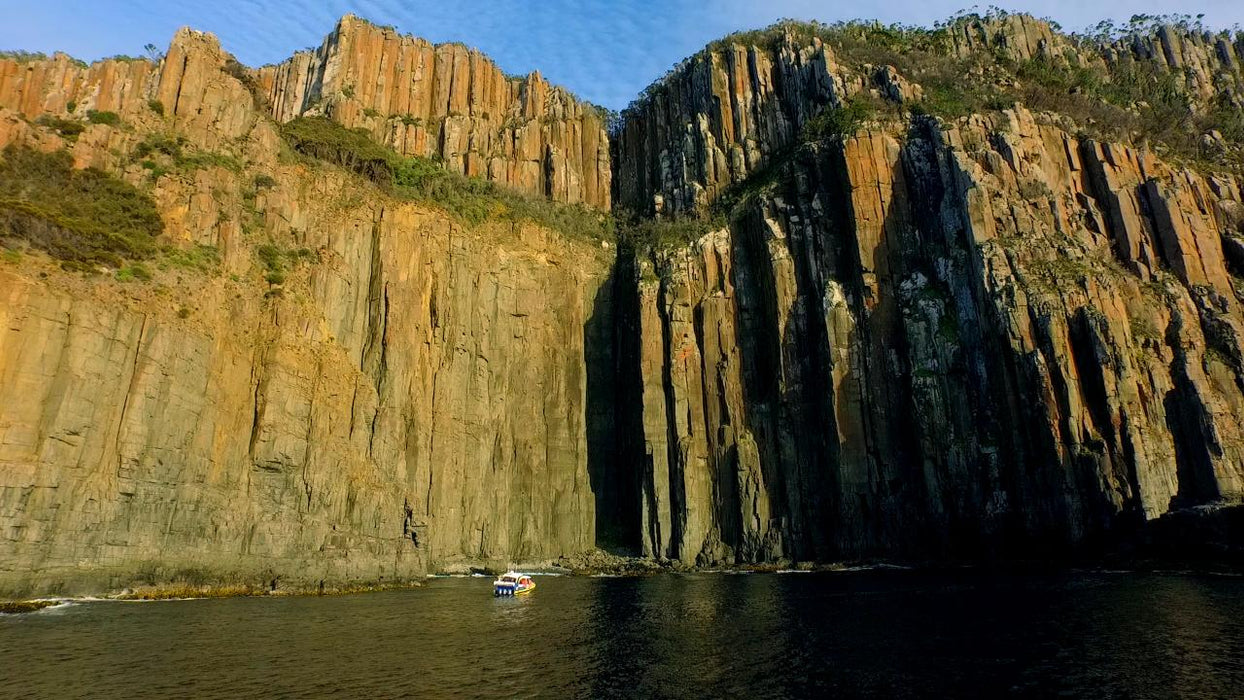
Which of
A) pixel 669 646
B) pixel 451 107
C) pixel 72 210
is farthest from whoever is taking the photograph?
pixel 451 107

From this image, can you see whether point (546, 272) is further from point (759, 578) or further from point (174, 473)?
point (174, 473)

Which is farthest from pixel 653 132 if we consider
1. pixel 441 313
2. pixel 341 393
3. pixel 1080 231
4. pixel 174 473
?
pixel 174 473

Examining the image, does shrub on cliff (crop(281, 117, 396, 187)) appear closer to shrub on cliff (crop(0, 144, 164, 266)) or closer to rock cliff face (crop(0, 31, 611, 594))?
rock cliff face (crop(0, 31, 611, 594))

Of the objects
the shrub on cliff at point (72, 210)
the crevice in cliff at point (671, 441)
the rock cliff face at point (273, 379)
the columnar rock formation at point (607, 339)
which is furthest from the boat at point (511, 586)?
the shrub on cliff at point (72, 210)

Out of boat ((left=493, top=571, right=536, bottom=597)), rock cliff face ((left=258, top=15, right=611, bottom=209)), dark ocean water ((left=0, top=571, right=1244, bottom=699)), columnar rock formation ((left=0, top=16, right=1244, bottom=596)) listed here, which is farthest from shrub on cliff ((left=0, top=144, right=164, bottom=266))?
rock cliff face ((left=258, top=15, right=611, bottom=209))

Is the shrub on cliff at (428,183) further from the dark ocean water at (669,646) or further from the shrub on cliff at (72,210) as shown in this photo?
the dark ocean water at (669,646)

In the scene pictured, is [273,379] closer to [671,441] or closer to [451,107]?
[671,441]

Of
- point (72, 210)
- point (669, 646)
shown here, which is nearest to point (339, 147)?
point (72, 210)
